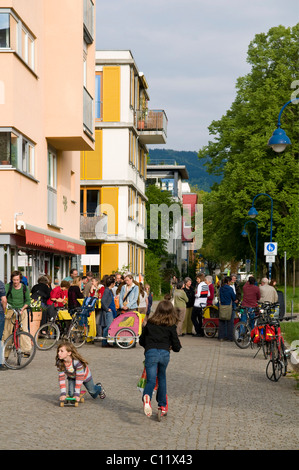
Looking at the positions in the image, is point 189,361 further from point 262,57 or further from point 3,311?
point 262,57

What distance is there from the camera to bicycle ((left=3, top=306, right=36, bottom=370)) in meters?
13.9

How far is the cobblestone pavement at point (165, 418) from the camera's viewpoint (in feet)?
25.0

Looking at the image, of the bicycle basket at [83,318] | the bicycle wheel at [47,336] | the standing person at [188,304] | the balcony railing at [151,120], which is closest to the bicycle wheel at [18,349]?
the bicycle wheel at [47,336]

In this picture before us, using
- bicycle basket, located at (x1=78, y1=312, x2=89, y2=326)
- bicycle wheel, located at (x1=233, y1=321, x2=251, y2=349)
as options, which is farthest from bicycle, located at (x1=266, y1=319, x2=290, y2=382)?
bicycle basket, located at (x1=78, y1=312, x2=89, y2=326)

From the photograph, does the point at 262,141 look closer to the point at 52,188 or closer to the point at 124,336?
the point at 52,188

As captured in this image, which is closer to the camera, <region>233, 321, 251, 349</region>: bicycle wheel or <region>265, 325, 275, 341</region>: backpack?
<region>265, 325, 275, 341</region>: backpack

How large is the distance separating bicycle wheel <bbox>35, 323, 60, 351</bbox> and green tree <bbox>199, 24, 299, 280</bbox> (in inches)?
1108

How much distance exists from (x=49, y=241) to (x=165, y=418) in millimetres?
14415

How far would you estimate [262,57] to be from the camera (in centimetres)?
4909

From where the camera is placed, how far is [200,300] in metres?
23.6

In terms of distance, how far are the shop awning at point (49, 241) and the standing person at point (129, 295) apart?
9.57ft

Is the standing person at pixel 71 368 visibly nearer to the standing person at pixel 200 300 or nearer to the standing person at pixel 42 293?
the standing person at pixel 42 293

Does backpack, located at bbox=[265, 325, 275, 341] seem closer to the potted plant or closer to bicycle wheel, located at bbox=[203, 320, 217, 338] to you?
the potted plant
